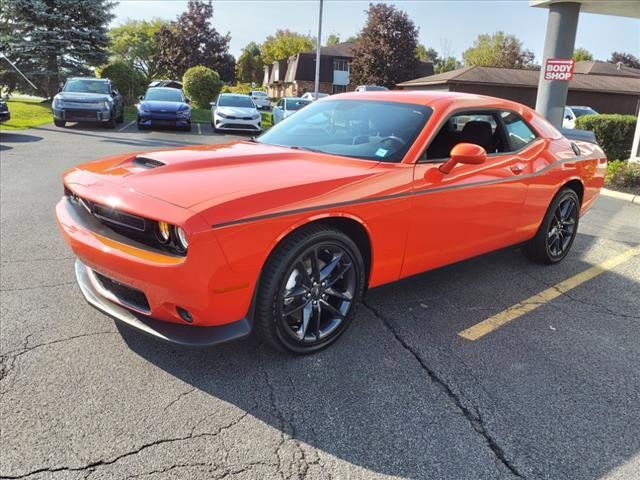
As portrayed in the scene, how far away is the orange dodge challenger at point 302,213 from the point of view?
8.66 feet

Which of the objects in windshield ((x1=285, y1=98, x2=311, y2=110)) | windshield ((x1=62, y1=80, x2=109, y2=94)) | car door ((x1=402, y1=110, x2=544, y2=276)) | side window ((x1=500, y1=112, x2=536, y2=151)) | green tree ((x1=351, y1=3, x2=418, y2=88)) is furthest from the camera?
green tree ((x1=351, y1=3, x2=418, y2=88))

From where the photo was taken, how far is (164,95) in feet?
60.7

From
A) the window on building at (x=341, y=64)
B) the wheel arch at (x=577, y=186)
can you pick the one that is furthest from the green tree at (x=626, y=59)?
the wheel arch at (x=577, y=186)

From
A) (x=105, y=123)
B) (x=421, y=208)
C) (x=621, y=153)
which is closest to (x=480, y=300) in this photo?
(x=421, y=208)

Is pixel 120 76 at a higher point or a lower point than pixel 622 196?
higher

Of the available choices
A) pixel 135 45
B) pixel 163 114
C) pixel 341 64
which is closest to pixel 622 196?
pixel 163 114

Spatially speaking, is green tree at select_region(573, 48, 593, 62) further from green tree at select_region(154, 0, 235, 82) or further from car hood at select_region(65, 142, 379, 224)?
car hood at select_region(65, 142, 379, 224)

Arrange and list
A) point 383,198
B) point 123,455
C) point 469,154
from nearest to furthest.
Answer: point 123,455, point 383,198, point 469,154

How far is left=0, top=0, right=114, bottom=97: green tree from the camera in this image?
2416 centimetres

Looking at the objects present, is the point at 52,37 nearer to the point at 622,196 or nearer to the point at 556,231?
the point at 622,196

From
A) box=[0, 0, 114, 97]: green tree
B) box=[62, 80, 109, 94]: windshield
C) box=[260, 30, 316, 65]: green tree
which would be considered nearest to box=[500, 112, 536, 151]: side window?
box=[62, 80, 109, 94]: windshield

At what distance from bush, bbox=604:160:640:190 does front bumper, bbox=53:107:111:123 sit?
44.8 feet

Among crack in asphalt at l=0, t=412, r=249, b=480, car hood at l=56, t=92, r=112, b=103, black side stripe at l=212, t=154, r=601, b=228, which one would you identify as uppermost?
car hood at l=56, t=92, r=112, b=103

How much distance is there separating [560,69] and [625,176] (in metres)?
2.93
